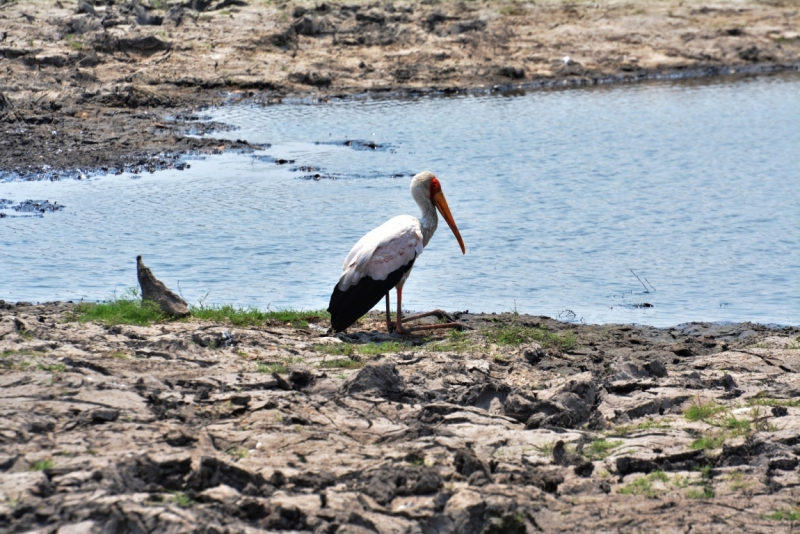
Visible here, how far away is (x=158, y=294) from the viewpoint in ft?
27.8

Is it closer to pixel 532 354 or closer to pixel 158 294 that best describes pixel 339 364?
pixel 532 354

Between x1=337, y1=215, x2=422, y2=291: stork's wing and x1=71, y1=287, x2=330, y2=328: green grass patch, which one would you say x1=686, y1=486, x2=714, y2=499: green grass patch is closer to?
x1=337, y1=215, x2=422, y2=291: stork's wing

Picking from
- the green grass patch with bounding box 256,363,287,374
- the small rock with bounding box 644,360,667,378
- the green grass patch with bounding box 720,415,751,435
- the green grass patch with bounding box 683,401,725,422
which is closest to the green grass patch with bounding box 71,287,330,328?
the green grass patch with bounding box 256,363,287,374

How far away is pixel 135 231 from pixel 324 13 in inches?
595

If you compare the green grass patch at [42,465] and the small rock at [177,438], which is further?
the small rock at [177,438]

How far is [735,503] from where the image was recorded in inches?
188

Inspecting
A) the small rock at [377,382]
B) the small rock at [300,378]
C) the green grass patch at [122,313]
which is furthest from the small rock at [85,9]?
the small rock at [377,382]

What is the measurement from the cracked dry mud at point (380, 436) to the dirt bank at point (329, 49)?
41.8 feet

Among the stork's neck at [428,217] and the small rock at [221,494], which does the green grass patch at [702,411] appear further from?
the stork's neck at [428,217]

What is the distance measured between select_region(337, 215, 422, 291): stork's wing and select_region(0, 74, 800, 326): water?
1471 mm

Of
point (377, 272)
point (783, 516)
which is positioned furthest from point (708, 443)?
point (377, 272)

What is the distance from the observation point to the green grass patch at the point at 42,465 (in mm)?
4527

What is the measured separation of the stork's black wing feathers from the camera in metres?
8.15

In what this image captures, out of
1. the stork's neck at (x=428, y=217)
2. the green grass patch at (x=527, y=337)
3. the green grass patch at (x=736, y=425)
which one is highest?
the stork's neck at (x=428, y=217)
